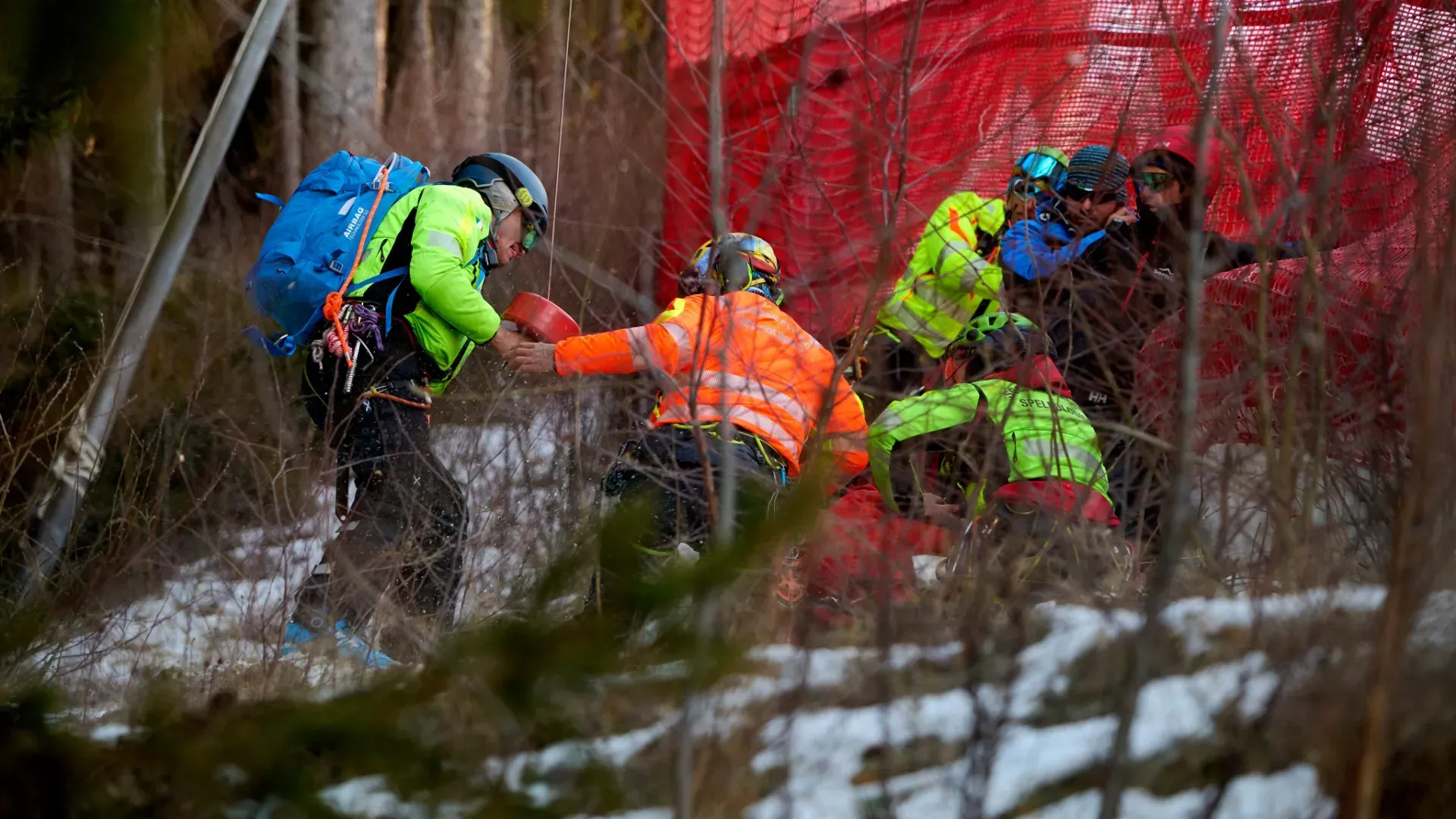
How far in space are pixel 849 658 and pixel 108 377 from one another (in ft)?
8.55

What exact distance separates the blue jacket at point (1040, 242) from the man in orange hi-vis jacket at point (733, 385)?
0.68 m

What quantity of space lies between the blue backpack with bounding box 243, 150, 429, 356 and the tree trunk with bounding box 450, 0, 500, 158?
7319mm

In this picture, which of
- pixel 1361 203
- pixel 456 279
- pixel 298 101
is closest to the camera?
pixel 1361 203

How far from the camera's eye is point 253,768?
1430 mm

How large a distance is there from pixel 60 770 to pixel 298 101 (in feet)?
30.4

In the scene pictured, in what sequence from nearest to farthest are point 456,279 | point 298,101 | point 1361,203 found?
1. point 1361,203
2. point 456,279
3. point 298,101

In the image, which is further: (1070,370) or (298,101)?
(298,101)

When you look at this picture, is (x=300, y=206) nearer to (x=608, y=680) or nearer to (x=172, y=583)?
(x=172, y=583)

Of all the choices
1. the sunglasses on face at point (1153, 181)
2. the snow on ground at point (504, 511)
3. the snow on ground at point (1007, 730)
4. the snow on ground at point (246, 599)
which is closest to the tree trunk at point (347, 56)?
the snow on ground at point (246, 599)

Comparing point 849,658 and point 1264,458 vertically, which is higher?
point 1264,458

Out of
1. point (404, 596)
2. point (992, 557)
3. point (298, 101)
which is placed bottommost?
point (404, 596)

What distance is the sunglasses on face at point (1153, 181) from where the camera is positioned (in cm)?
409

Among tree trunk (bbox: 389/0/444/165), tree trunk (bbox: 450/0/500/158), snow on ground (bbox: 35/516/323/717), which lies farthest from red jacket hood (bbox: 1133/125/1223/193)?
tree trunk (bbox: 450/0/500/158)

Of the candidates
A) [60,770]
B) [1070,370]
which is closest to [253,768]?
[60,770]
